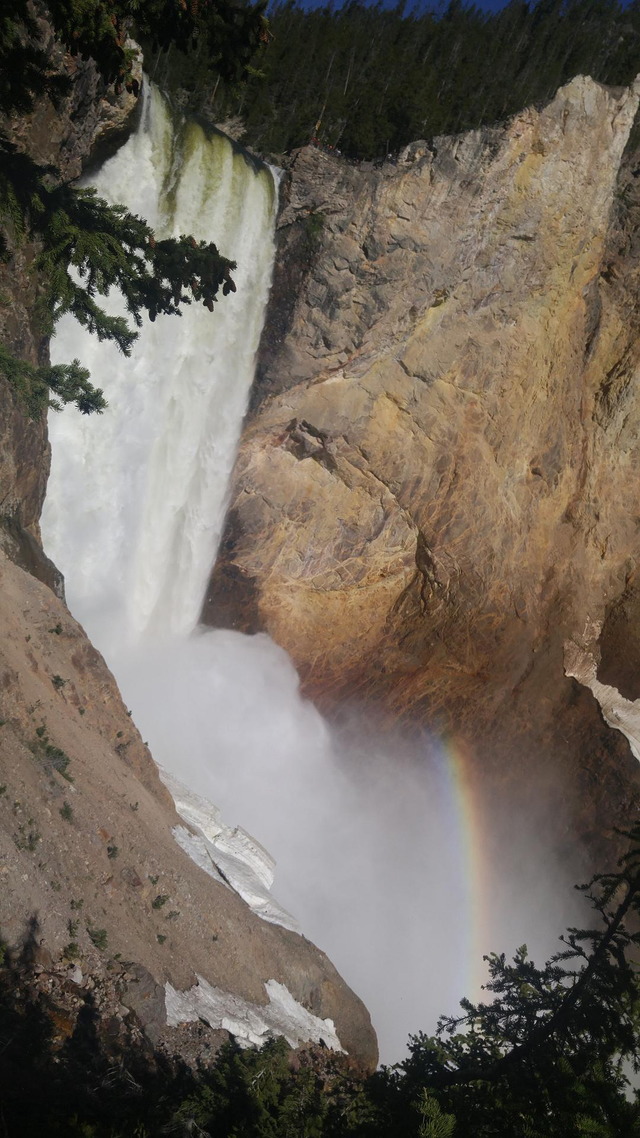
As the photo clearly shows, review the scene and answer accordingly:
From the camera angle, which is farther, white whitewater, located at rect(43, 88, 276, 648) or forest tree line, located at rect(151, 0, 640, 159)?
forest tree line, located at rect(151, 0, 640, 159)

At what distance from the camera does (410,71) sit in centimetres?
1845

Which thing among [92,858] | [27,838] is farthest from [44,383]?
[92,858]

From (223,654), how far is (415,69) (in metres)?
14.8

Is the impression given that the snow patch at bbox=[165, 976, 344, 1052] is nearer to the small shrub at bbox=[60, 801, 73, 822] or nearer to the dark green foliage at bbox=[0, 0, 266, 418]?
the small shrub at bbox=[60, 801, 73, 822]

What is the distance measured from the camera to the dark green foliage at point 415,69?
17344 mm

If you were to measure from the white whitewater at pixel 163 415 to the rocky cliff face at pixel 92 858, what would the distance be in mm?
2520

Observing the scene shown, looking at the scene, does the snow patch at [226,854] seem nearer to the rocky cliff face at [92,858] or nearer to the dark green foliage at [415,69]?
the rocky cliff face at [92,858]

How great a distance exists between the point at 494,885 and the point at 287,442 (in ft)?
45.0

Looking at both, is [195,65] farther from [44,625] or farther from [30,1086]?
[30,1086]

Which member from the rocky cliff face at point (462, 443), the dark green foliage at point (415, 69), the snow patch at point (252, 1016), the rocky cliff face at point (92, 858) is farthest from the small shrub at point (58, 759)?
the dark green foliage at point (415, 69)

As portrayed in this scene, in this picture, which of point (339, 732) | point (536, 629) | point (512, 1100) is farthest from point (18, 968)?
point (536, 629)

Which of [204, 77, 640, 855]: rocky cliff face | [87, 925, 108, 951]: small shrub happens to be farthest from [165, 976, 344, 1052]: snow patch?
[204, 77, 640, 855]: rocky cliff face

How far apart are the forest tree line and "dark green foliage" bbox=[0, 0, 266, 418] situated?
7.69 metres

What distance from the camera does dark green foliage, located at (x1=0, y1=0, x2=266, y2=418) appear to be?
674 cm
